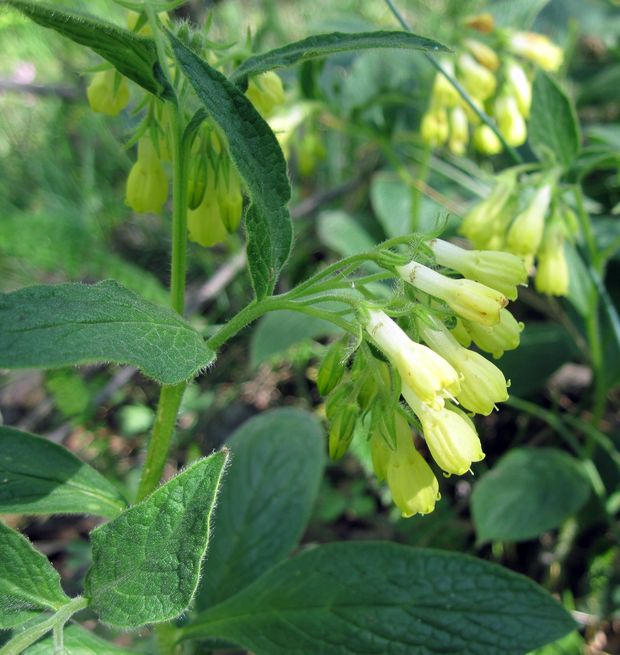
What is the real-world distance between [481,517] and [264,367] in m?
1.16

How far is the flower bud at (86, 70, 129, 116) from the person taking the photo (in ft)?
4.12

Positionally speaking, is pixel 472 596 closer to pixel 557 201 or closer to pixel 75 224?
pixel 557 201

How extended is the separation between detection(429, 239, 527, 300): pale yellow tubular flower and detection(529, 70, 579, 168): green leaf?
2.55ft

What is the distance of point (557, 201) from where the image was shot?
5.71ft

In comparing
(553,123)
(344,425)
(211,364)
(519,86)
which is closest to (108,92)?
(211,364)

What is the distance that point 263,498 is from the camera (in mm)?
1659

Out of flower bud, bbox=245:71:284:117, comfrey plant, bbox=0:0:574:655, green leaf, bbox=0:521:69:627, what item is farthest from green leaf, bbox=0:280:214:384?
flower bud, bbox=245:71:284:117

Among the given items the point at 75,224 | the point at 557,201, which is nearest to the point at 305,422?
the point at 557,201

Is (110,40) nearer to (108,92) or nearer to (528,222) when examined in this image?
(108,92)

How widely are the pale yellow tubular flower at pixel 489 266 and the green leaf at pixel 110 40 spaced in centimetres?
46

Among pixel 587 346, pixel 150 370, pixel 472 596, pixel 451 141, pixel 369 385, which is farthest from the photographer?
pixel 451 141

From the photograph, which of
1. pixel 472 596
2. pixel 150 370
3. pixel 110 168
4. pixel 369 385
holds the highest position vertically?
pixel 150 370

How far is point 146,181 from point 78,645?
0.75m

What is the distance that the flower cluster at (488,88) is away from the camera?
2.24 meters
